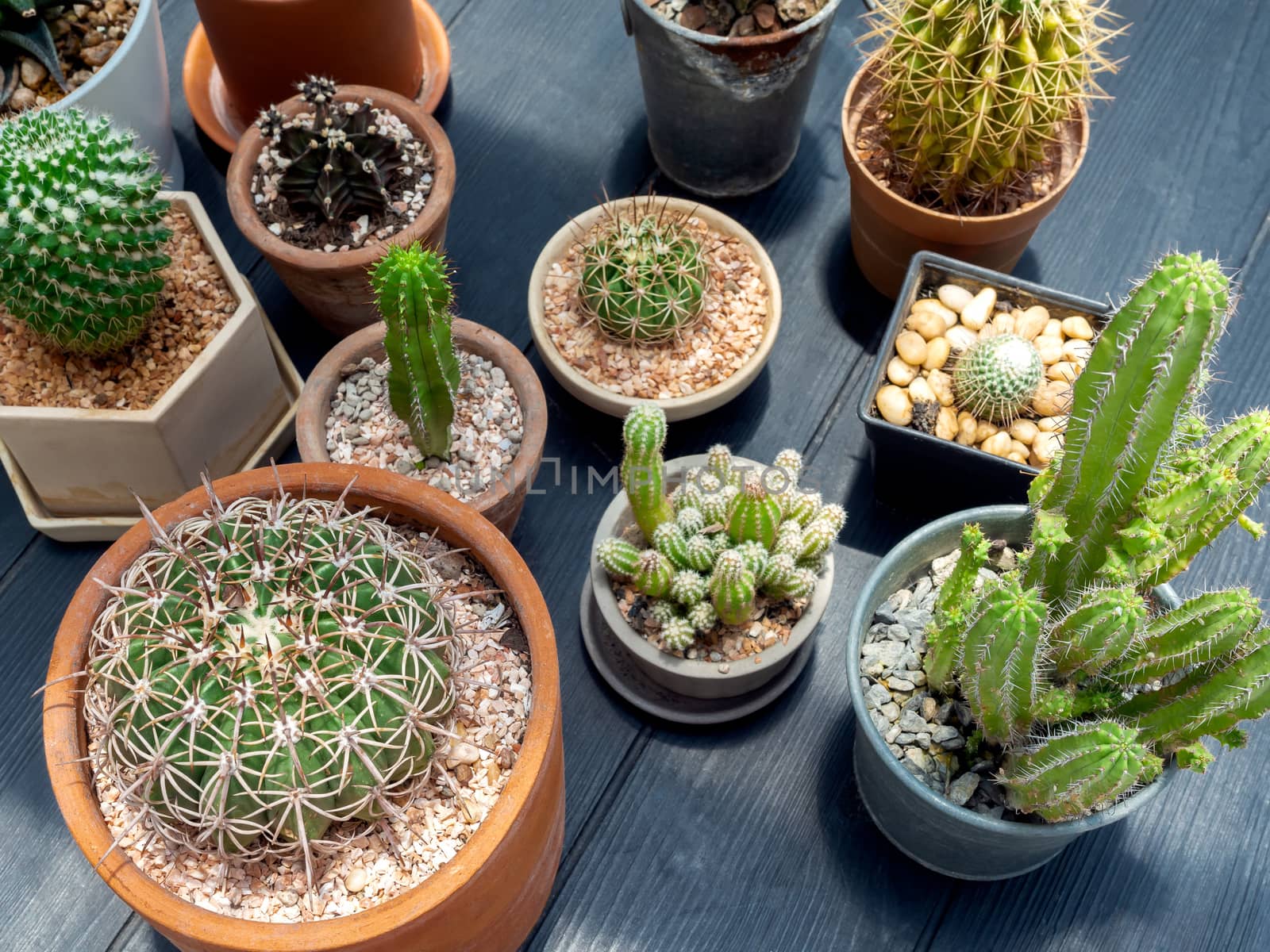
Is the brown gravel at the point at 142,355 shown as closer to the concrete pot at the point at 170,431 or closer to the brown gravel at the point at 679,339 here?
the concrete pot at the point at 170,431

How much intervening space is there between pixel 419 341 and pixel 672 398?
0.46 meters

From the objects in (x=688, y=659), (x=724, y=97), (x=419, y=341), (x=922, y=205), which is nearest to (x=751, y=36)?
(x=724, y=97)

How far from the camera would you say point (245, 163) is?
69.3 inches

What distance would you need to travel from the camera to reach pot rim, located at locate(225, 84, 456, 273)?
168cm

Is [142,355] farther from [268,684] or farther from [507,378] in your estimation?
[268,684]

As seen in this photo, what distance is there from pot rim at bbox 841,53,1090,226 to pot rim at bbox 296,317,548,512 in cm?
60

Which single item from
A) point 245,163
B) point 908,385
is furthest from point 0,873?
point 908,385

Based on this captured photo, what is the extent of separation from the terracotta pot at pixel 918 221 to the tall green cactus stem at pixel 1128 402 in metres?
0.59

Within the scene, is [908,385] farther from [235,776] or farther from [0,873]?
[0,873]

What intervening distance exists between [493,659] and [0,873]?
0.80m

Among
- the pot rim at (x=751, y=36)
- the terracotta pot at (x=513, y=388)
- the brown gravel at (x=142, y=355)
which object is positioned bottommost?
the terracotta pot at (x=513, y=388)

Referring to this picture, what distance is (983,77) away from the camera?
5.08ft

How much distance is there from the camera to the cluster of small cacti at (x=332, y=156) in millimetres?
1681

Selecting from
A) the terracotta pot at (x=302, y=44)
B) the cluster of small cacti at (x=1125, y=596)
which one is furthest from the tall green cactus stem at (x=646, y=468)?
the terracotta pot at (x=302, y=44)
